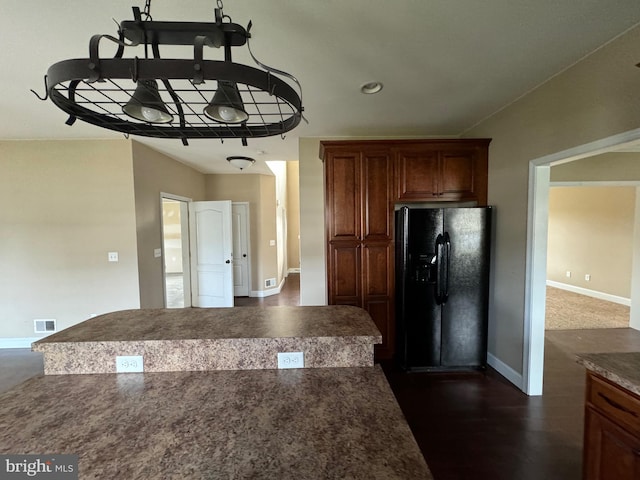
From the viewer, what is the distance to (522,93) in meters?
2.43

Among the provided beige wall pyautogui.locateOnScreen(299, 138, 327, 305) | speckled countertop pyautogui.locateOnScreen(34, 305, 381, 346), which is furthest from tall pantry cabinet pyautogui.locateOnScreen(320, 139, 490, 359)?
speckled countertop pyautogui.locateOnScreen(34, 305, 381, 346)

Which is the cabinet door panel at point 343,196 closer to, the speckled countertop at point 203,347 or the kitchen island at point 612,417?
the speckled countertop at point 203,347

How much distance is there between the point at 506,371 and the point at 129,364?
314 centimetres

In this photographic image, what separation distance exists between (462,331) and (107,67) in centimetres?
321

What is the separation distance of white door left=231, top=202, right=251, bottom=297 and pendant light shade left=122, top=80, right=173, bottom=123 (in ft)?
15.5

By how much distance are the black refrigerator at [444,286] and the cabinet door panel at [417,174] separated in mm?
272

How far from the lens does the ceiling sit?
1.48 metres

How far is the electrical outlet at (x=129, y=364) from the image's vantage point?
1.16 m

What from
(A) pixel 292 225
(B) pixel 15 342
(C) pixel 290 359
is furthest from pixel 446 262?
(A) pixel 292 225

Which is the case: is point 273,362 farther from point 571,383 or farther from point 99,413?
point 571,383

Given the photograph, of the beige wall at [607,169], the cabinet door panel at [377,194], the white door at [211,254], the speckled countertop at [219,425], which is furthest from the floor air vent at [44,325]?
the beige wall at [607,169]

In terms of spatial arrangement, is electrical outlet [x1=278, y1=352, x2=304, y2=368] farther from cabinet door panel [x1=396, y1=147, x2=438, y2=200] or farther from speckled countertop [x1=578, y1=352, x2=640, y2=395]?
cabinet door panel [x1=396, y1=147, x2=438, y2=200]

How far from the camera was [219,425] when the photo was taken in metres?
0.86

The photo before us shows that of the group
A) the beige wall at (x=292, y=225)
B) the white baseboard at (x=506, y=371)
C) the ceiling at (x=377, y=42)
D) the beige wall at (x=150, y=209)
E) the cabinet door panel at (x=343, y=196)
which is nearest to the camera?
the ceiling at (x=377, y=42)
